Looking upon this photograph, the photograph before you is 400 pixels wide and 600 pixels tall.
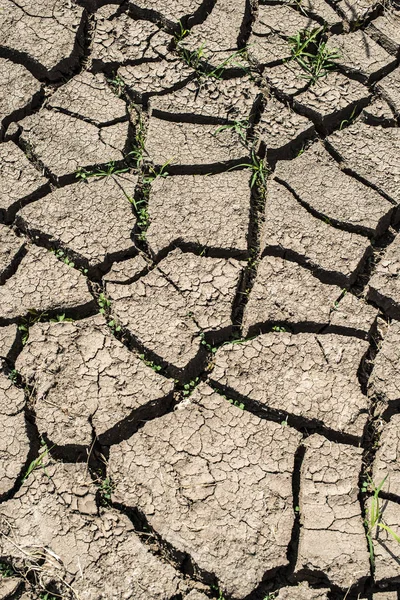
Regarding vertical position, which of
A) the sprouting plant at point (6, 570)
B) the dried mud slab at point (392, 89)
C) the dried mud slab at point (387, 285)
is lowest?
the sprouting plant at point (6, 570)

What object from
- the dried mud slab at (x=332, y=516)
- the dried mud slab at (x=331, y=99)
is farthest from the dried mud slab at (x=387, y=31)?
the dried mud slab at (x=332, y=516)

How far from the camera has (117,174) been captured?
2.96 meters

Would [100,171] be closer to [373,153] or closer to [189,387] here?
[189,387]

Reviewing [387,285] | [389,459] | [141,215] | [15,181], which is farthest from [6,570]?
[387,285]

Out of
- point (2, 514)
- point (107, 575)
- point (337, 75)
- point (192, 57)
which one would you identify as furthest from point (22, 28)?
point (107, 575)

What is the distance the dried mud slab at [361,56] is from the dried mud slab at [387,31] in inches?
1.2

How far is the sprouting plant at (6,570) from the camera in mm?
2262

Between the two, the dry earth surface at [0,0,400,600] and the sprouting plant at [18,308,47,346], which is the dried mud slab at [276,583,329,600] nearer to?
the dry earth surface at [0,0,400,600]

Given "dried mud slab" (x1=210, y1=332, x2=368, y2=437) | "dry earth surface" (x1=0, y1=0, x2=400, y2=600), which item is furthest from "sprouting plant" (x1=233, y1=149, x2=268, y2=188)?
"dried mud slab" (x1=210, y1=332, x2=368, y2=437)

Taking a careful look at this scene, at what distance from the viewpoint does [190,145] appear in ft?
9.95

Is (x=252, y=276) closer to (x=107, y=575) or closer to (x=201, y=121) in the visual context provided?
(x=201, y=121)

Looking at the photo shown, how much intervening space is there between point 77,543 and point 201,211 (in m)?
1.24

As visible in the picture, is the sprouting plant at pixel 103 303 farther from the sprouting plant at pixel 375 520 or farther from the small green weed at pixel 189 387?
the sprouting plant at pixel 375 520

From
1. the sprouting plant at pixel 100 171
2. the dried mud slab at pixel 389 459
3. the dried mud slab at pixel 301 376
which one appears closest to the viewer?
the dried mud slab at pixel 389 459
